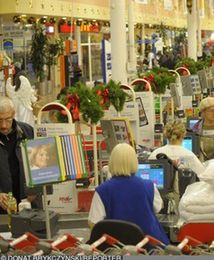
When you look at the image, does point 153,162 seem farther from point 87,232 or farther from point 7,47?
point 7,47

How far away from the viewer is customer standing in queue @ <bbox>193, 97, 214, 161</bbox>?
32.1ft

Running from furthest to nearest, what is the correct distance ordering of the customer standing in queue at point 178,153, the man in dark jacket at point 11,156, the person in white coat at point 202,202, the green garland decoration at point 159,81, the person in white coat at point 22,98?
1. the person in white coat at point 22,98
2. the green garland decoration at point 159,81
3. the customer standing in queue at point 178,153
4. the man in dark jacket at point 11,156
5. the person in white coat at point 202,202

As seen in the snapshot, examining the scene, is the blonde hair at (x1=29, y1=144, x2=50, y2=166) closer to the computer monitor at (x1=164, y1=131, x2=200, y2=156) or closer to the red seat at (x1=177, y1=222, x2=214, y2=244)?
the red seat at (x1=177, y1=222, x2=214, y2=244)

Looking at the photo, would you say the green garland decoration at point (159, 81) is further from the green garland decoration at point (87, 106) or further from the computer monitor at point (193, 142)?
the green garland decoration at point (87, 106)

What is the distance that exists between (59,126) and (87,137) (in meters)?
3.00

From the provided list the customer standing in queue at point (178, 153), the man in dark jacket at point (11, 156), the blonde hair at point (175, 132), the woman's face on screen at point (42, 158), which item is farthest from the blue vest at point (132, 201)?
the blonde hair at point (175, 132)

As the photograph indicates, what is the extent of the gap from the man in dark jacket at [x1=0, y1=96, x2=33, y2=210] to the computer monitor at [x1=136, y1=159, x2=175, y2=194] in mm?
1200

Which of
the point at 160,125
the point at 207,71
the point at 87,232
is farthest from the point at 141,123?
the point at 207,71

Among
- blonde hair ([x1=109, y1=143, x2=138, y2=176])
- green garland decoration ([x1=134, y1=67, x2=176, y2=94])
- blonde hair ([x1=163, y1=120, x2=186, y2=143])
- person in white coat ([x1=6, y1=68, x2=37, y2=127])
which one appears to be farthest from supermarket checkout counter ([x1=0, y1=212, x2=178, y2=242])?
person in white coat ([x1=6, y1=68, x2=37, y2=127])

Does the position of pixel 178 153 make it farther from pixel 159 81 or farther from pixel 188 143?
pixel 159 81

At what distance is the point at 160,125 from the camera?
13.0m

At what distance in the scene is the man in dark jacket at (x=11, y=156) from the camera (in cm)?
716

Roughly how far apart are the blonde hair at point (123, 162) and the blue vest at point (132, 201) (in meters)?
0.05

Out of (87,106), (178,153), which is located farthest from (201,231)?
(87,106)
